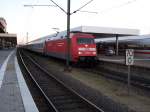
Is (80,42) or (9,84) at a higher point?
(80,42)

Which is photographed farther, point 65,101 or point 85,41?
point 85,41

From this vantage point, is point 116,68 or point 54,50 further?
point 54,50

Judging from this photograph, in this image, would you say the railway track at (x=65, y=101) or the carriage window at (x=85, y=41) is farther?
the carriage window at (x=85, y=41)

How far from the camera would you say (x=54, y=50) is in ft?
112

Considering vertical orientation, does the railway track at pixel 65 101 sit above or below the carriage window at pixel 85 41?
below

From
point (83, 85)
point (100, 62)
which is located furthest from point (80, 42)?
point (83, 85)

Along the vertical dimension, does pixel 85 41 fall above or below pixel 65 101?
above

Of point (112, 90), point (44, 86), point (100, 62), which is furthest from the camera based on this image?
point (100, 62)

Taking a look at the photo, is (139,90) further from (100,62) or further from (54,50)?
(54,50)

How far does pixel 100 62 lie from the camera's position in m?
29.3

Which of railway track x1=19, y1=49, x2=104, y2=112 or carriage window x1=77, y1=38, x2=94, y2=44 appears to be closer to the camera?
railway track x1=19, y1=49, x2=104, y2=112

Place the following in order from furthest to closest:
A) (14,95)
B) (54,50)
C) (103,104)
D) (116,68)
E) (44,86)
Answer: (54,50) → (116,68) → (44,86) → (14,95) → (103,104)

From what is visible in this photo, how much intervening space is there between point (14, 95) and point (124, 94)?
4753mm

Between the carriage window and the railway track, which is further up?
the carriage window
